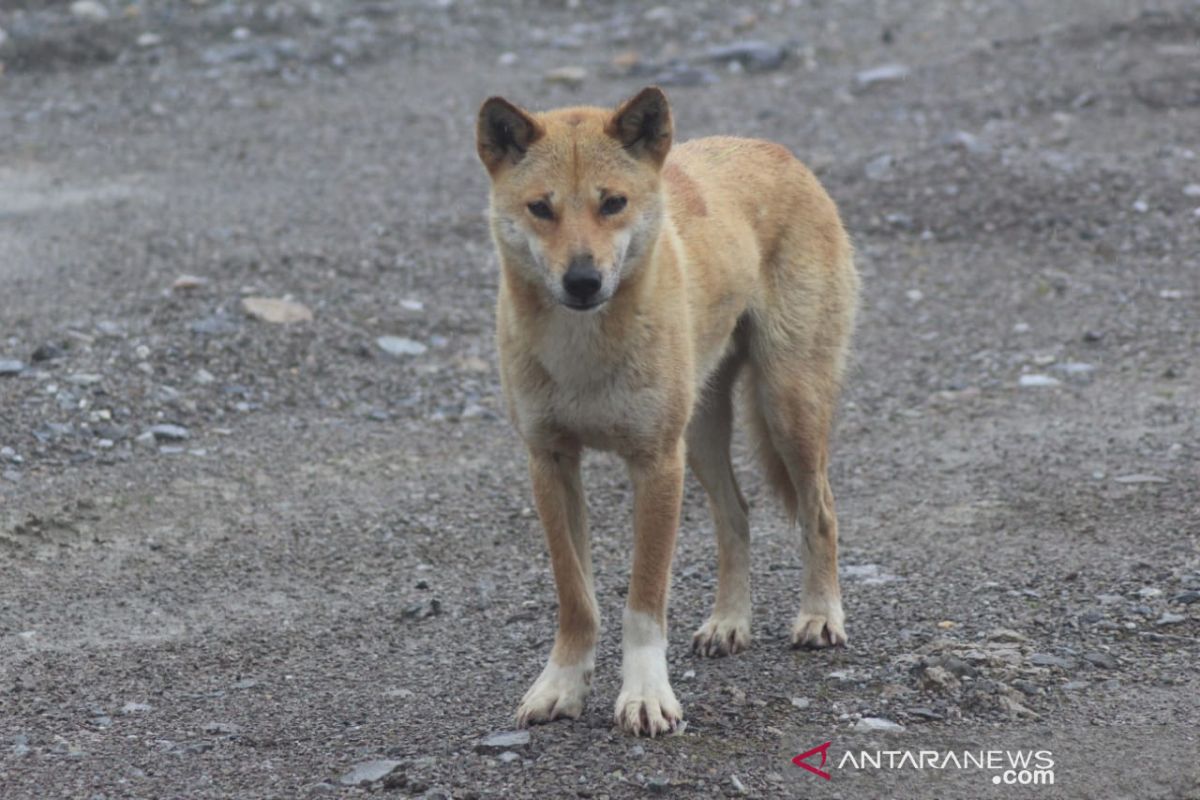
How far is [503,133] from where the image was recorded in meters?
4.44

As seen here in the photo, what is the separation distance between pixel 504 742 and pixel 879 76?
10.0 meters

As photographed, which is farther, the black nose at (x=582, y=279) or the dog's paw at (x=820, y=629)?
the dog's paw at (x=820, y=629)

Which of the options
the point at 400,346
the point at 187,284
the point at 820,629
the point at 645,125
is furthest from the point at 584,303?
the point at 187,284

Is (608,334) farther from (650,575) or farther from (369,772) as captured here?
(369,772)

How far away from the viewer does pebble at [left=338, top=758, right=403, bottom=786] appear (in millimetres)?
3941

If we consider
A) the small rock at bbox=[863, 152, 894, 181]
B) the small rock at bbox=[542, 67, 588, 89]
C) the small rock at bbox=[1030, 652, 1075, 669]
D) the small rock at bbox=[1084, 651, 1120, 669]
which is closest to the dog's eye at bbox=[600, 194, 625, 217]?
the small rock at bbox=[1030, 652, 1075, 669]

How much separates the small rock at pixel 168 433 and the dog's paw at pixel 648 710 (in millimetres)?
3317

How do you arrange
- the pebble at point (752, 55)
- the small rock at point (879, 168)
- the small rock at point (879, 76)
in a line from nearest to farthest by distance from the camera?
the small rock at point (879, 168)
the small rock at point (879, 76)
the pebble at point (752, 55)

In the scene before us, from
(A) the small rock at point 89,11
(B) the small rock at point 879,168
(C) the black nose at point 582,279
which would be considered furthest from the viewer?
(A) the small rock at point 89,11

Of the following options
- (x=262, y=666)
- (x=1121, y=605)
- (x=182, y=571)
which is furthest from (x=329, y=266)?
(x=1121, y=605)

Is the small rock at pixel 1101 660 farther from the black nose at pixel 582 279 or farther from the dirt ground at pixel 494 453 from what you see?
the black nose at pixel 582 279

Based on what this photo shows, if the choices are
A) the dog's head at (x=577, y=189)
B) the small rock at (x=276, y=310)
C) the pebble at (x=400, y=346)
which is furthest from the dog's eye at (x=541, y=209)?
the small rock at (x=276, y=310)

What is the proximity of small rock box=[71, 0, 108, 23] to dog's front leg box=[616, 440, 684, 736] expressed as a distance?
42.4 feet

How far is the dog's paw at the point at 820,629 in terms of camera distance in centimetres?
496
